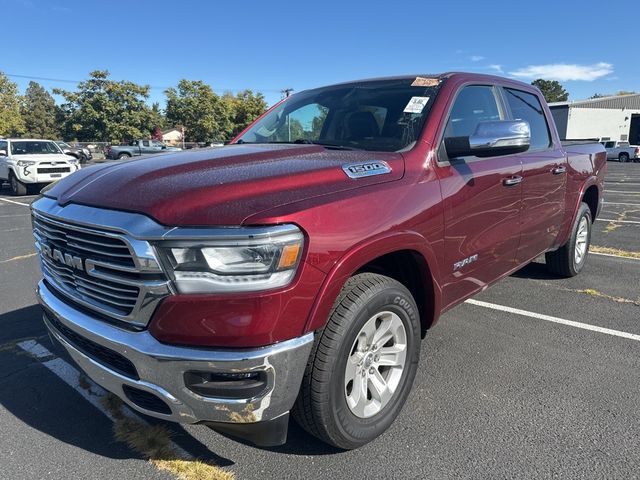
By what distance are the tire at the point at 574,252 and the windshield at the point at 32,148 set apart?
16043mm

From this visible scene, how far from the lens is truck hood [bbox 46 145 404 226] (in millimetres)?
1931

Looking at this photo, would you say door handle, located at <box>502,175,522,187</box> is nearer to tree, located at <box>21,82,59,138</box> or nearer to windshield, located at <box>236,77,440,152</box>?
windshield, located at <box>236,77,440,152</box>

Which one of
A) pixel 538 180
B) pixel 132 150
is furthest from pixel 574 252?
pixel 132 150

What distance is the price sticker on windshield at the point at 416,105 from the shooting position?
9.88ft

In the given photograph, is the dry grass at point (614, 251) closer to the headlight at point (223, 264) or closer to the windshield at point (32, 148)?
the headlight at point (223, 264)

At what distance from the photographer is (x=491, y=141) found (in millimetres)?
2781

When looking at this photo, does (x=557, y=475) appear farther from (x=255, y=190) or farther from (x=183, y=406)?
(x=255, y=190)

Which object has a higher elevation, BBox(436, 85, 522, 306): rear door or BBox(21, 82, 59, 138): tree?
BBox(21, 82, 59, 138): tree

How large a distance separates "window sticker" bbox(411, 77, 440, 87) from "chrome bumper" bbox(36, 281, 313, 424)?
2.03m

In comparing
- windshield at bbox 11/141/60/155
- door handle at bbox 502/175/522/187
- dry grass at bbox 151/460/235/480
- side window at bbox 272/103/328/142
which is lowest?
dry grass at bbox 151/460/235/480

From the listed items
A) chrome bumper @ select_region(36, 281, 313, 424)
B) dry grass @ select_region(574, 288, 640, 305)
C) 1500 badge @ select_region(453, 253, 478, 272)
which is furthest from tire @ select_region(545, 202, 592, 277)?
chrome bumper @ select_region(36, 281, 313, 424)

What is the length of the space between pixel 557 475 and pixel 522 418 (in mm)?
481

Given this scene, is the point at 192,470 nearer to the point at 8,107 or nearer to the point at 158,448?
the point at 158,448

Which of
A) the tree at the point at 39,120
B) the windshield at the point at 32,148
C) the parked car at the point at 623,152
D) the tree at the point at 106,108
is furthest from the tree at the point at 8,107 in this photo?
the parked car at the point at 623,152
